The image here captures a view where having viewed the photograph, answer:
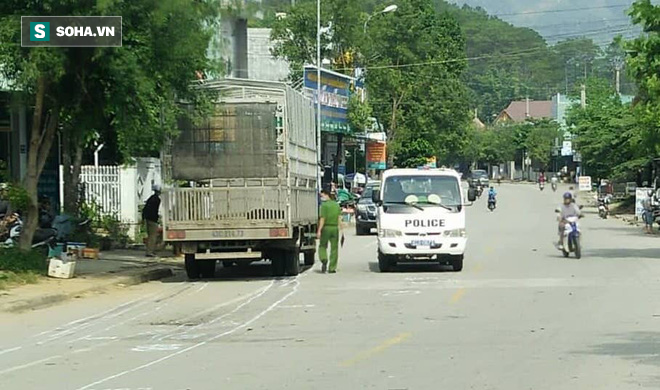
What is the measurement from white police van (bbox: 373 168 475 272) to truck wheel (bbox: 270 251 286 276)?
2.17 meters

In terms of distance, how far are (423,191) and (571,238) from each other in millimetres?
5494

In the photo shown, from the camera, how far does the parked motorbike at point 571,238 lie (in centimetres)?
2845

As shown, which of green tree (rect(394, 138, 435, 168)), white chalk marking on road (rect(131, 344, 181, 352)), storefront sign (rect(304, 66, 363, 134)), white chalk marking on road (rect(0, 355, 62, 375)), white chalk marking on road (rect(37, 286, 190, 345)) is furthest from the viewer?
green tree (rect(394, 138, 435, 168))

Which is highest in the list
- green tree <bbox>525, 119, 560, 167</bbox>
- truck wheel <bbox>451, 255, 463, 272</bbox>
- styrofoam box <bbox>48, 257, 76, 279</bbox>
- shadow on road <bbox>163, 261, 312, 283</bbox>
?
green tree <bbox>525, 119, 560, 167</bbox>

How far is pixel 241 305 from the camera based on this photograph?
61.3 ft

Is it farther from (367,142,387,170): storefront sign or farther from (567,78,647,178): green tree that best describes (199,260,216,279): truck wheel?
(367,142,387,170): storefront sign

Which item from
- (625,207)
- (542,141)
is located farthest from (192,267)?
(542,141)

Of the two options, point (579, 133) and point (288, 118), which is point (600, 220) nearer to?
point (579, 133)

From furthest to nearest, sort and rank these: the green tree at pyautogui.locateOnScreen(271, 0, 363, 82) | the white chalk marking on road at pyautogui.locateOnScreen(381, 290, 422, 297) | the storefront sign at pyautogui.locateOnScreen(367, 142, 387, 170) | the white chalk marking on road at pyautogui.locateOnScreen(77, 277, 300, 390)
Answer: the storefront sign at pyautogui.locateOnScreen(367, 142, 387, 170) → the green tree at pyautogui.locateOnScreen(271, 0, 363, 82) → the white chalk marking on road at pyautogui.locateOnScreen(381, 290, 422, 297) → the white chalk marking on road at pyautogui.locateOnScreen(77, 277, 300, 390)

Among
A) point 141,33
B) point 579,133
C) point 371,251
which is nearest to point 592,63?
point 579,133

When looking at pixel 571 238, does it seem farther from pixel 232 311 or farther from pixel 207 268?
pixel 232 311

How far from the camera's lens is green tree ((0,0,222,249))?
20.4m

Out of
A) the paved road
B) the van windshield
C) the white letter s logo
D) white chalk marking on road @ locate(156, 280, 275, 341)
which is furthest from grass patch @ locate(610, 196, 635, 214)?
the white letter s logo

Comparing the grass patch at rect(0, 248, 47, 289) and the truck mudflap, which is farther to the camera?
the truck mudflap
